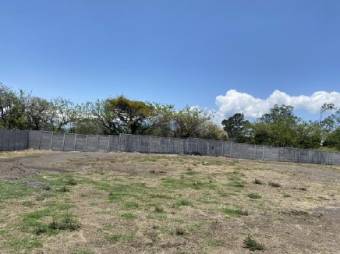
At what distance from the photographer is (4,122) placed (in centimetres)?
4938

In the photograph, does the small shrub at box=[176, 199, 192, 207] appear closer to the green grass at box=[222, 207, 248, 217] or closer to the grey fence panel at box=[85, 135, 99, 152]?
the green grass at box=[222, 207, 248, 217]

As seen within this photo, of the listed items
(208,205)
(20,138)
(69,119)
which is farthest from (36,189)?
(69,119)

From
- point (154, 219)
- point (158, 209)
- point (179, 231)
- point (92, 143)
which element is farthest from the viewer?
point (92, 143)

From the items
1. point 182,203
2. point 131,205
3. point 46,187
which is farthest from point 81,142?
point 131,205

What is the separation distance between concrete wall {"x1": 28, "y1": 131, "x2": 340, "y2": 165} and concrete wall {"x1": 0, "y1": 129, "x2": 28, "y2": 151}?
3.41 feet

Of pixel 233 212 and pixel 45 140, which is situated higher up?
pixel 45 140

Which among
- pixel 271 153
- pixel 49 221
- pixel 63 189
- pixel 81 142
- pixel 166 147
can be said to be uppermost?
pixel 81 142

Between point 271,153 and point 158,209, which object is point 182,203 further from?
point 271,153

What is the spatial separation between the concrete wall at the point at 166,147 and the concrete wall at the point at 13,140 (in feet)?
3.41

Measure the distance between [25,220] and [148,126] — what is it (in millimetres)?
49541

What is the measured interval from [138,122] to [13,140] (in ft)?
75.5

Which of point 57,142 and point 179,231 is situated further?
point 57,142

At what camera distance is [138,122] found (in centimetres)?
5616

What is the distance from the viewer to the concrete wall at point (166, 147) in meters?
38.4
